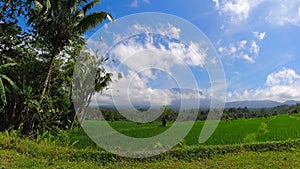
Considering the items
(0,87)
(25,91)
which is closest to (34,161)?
(0,87)

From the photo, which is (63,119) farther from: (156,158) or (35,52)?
(156,158)

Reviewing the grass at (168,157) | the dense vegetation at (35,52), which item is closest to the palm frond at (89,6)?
the dense vegetation at (35,52)

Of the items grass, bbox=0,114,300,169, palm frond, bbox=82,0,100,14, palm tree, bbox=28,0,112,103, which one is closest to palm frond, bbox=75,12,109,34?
palm tree, bbox=28,0,112,103

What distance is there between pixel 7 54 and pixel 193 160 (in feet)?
31.1

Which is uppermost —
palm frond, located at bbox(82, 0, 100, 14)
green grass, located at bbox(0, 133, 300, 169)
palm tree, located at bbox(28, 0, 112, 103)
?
palm frond, located at bbox(82, 0, 100, 14)

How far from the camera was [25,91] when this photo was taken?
10.2 meters

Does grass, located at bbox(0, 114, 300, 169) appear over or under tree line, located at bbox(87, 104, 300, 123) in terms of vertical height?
under

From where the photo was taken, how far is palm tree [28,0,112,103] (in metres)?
10.5

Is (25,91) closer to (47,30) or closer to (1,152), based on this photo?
(47,30)

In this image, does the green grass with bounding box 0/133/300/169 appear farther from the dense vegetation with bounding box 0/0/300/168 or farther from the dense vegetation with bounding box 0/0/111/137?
the dense vegetation with bounding box 0/0/111/137

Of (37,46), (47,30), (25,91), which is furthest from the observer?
(37,46)

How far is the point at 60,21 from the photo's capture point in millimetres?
10711

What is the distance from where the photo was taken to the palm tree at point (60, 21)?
1052 centimetres

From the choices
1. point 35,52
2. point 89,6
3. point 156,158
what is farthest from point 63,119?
point 156,158
